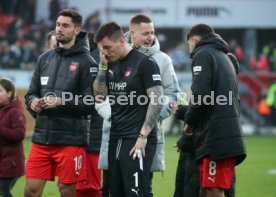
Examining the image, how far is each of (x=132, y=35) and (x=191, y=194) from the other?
6.98 ft

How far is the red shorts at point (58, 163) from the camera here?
866cm

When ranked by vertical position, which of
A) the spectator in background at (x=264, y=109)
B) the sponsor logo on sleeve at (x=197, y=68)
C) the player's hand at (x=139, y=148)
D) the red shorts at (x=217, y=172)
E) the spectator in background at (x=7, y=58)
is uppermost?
the spectator in background at (x=7, y=58)

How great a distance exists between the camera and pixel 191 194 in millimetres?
9445

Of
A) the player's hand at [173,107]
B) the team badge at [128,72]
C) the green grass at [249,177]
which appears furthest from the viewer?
the green grass at [249,177]

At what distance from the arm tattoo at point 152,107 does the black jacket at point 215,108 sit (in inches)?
19.3

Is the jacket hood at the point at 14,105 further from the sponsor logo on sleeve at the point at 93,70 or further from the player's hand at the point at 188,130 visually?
the player's hand at the point at 188,130

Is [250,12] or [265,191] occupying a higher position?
[250,12]

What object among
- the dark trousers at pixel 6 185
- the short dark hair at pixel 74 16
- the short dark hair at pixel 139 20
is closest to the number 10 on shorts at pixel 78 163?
the short dark hair at pixel 74 16

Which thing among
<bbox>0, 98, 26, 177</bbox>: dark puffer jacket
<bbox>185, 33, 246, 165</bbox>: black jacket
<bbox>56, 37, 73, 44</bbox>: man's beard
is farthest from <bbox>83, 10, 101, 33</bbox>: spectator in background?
<bbox>185, 33, 246, 165</bbox>: black jacket

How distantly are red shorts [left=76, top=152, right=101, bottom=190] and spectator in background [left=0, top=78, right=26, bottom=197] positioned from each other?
3.09ft

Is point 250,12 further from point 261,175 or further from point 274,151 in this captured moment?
point 261,175

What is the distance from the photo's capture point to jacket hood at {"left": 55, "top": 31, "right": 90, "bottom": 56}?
884 centimetres

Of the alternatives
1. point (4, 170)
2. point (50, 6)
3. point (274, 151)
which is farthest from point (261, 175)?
point (50, 6)

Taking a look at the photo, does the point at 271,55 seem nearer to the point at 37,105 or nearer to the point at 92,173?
the point at 92,173
